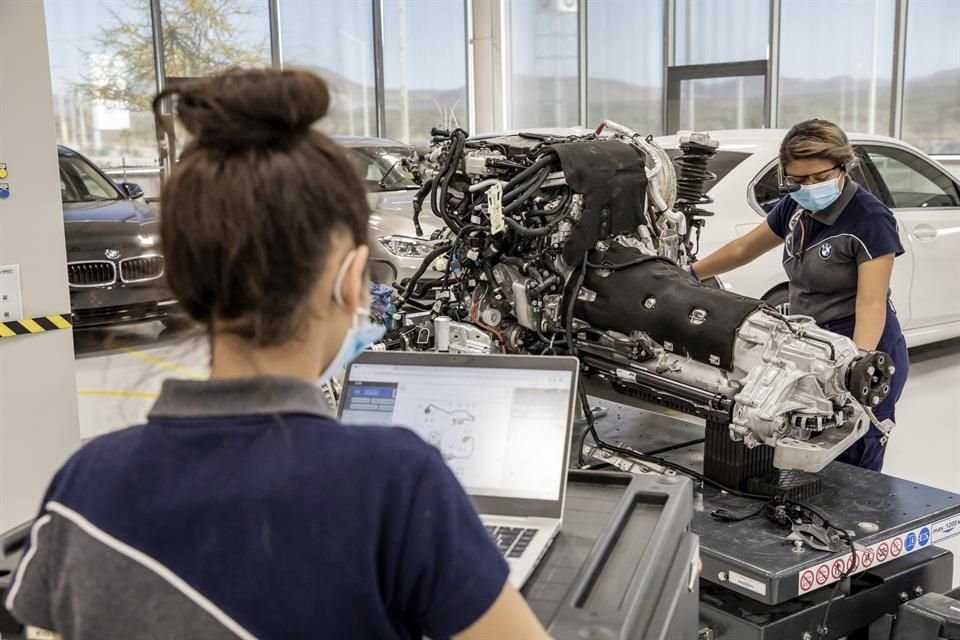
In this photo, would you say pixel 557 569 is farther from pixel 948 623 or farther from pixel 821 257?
pixel 821 257

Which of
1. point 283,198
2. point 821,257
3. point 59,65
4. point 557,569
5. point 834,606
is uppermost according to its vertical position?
point 59,65

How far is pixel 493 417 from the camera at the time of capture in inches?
68.1

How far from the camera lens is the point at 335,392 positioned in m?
2.37

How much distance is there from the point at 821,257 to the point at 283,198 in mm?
2933

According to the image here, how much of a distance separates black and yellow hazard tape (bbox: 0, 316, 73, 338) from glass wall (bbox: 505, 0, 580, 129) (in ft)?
34.9

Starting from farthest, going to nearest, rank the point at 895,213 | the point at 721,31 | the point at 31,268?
the point at 721,31, the point at 895,213, the point at 31,268

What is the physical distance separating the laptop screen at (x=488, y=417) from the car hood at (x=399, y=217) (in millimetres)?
4873

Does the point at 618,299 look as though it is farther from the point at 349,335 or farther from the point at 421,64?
Answer: the point at 421,64

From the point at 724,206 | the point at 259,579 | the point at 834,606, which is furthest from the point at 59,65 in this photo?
the point at 259,579

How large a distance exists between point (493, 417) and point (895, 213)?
181 inches

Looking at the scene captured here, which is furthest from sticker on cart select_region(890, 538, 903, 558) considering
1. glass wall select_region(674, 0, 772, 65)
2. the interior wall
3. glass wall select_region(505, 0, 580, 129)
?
glass wall select_region(505, 0, 580, 129)

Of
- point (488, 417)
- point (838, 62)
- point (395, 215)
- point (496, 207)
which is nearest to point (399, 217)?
point (395, 215)

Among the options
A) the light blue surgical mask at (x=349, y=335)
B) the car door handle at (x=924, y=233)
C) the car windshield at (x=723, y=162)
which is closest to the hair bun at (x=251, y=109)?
the light blue surgical mask at (x=349, y=335)

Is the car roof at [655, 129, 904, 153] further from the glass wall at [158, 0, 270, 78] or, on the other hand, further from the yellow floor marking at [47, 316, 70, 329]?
the glass wall at [158, 0, 270, 78]
